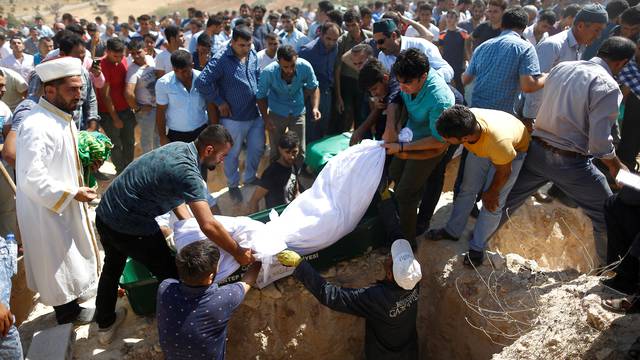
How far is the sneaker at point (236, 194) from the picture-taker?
609cm

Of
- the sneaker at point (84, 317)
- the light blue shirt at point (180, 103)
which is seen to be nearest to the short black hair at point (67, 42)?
the light blue shirt at point (180, 103)

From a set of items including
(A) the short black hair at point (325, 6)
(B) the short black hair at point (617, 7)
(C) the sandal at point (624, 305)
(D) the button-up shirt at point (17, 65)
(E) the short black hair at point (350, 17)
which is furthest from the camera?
(A) the short black hair at point (325, 6)

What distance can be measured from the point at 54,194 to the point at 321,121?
12.2 feet

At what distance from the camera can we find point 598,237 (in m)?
3.93

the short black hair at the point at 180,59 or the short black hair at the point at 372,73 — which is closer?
the short black hair at the point at 372,73

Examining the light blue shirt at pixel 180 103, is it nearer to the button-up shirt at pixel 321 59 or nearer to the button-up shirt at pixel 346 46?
the button-up shirt at pixel 321 59

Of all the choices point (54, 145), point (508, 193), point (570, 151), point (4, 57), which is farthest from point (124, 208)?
point (4, 57)

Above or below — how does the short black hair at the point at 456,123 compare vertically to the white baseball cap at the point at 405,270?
above

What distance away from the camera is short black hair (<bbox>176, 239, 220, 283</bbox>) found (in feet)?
8.97

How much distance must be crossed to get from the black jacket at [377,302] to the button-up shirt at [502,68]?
2.03 metres

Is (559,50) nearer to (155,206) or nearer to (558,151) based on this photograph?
(558,151)

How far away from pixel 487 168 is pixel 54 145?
3.33 m

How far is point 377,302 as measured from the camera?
11.0ft

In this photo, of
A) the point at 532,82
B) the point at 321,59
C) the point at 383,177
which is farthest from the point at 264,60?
the point at 532,82
